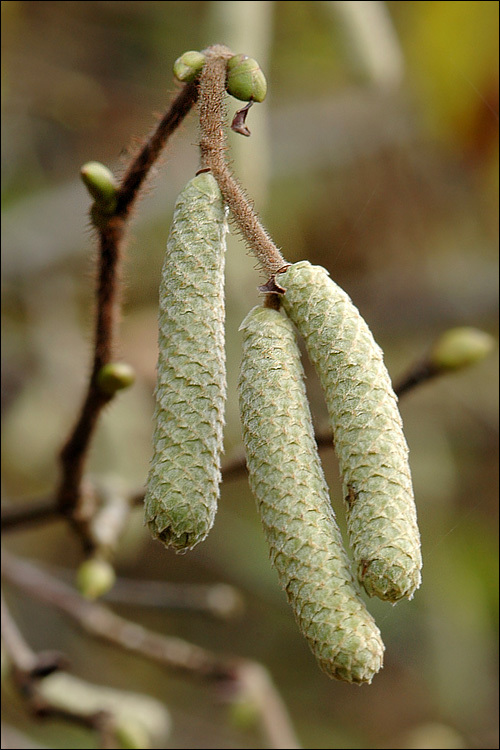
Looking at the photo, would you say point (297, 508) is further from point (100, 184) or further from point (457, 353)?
point (457, 353)

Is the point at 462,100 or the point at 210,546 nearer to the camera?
the point at 462,100

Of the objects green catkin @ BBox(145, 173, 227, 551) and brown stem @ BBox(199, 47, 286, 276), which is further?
brown stem @ BBox(199, 47, 286, 276)

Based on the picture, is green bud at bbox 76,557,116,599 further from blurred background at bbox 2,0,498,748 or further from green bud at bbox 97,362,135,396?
blurred background at bbox 2,0,498,748

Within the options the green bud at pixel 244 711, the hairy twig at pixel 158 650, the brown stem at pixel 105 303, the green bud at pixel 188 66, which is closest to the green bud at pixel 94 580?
the brown stem at pixel 105 303

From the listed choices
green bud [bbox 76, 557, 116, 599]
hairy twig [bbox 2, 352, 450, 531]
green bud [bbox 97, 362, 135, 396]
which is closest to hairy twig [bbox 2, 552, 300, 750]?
hairy twig [bbox 2, 352, 450, 531]

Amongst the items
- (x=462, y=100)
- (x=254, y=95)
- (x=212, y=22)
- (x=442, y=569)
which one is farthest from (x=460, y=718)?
(x=254, y=95)

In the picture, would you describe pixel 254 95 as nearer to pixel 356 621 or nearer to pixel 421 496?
pixel 356 621

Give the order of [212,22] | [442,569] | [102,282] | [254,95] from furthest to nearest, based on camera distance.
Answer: [442,569] → [212,22] → [102,282] → [254,95]
